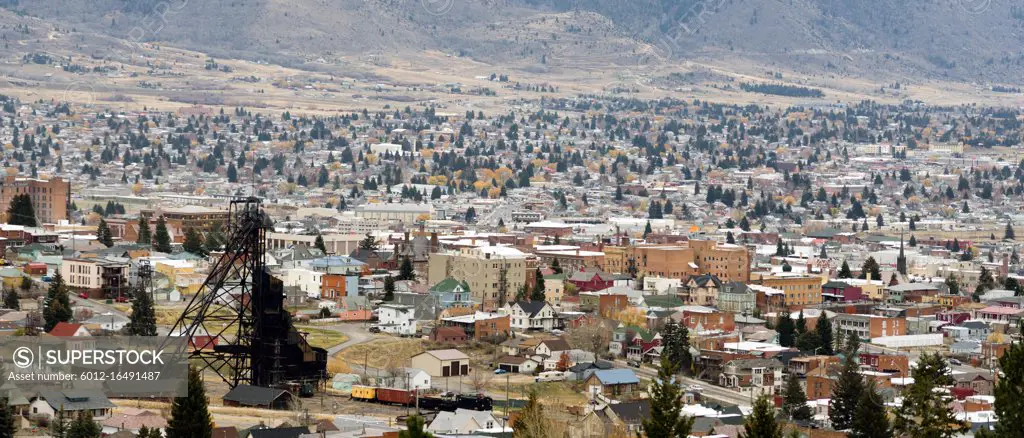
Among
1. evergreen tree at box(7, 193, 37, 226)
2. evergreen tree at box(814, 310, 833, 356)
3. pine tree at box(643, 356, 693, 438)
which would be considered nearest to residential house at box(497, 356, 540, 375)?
evergreen tree at box(814, 310, 833, 356)

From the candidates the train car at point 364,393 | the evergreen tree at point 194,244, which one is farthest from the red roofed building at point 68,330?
the evergreen tree at point 194,244

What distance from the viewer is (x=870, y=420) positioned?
35969mm

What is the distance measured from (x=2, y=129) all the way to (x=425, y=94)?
4100cm

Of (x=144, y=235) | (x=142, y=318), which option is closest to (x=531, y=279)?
(x=144, y=235)

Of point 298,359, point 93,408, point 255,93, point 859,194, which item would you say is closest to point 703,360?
point 298,359

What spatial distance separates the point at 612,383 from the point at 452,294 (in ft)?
43.3

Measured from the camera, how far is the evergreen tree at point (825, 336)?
50.8 metres

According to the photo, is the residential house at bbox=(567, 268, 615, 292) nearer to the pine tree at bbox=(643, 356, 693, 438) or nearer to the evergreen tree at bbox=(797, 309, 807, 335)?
the evergreen tree at bbox=(797, 309, 807, 335)

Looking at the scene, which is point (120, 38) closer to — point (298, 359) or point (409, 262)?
point (409, 262)

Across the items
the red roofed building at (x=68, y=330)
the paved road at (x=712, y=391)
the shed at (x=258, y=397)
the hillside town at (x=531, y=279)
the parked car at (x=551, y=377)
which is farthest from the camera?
the parked car at (x=551, y=377)

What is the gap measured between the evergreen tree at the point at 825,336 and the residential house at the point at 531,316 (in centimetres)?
671

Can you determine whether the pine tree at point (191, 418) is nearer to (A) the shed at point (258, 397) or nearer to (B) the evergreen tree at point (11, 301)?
(A) the shed at point (258, 397)

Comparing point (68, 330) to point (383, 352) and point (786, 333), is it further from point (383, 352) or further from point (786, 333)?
point (786, 333)

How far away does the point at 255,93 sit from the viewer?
6521 inches
